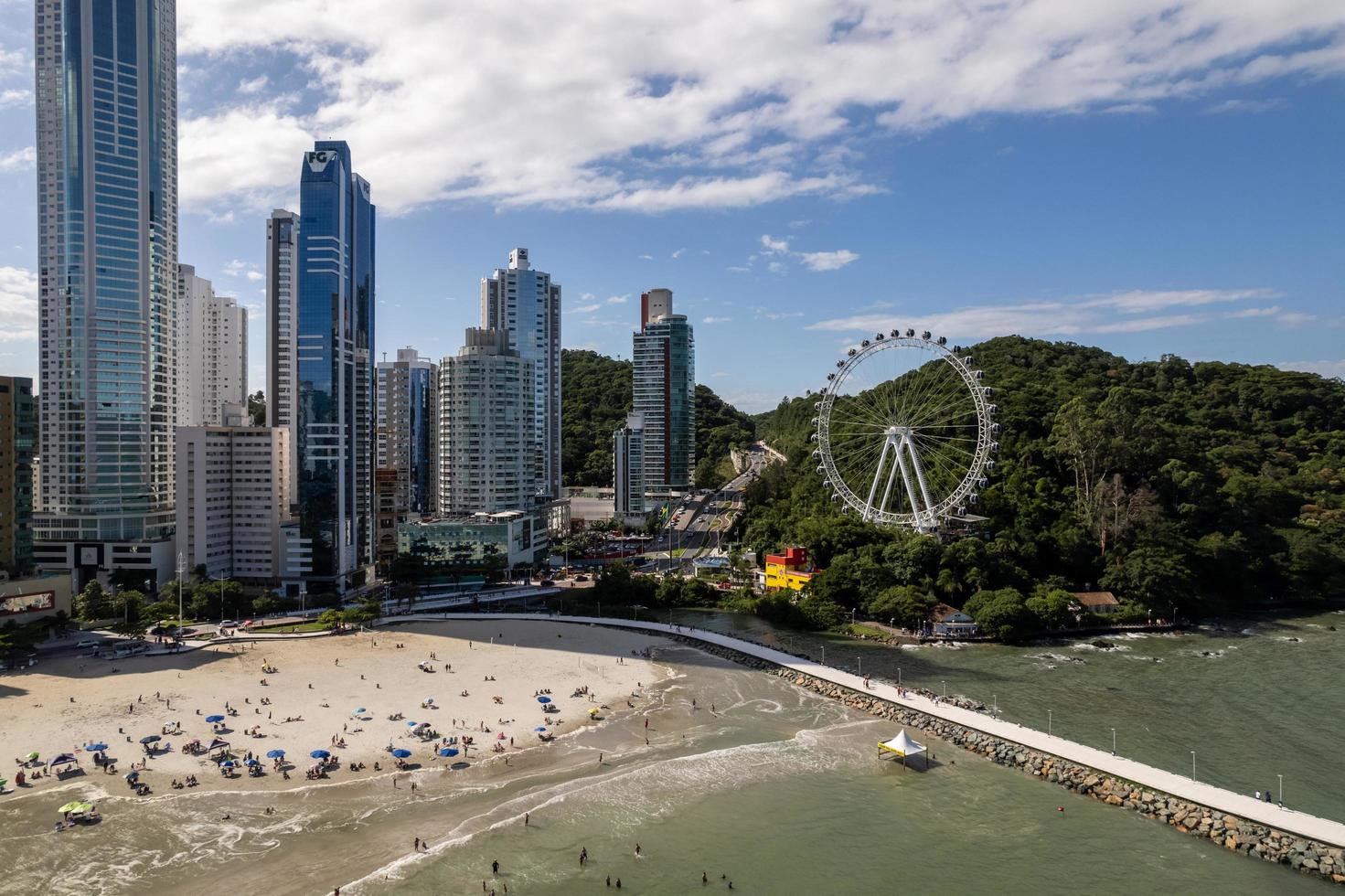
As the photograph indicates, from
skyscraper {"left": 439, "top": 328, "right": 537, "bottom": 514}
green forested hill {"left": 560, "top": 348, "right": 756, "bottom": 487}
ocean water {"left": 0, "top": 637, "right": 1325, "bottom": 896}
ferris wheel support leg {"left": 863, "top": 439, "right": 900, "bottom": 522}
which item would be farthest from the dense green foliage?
ocean water {"left": 0, "top": 637, "right": 1325, "bottom": 896}

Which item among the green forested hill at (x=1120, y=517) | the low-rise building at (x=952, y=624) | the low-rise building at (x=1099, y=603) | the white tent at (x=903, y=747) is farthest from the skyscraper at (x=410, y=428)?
the white tent at (x=903, y=747)

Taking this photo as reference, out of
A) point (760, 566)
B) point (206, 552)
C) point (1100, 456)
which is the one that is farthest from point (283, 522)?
point (1100, 456)

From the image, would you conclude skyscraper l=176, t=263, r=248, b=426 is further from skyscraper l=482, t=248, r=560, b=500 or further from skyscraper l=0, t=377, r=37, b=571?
skyscraper l=0, t=377, r=37, b=571

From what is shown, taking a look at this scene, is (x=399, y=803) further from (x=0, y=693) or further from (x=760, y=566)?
(x=760, y=566)

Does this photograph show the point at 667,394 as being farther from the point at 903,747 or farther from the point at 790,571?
the point at 903,747

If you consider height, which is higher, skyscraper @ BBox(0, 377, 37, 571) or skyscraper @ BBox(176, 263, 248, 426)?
skyscraper @ BBox(176, 263, 248, 426)

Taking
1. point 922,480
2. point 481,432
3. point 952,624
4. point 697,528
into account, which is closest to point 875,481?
point 922,480
